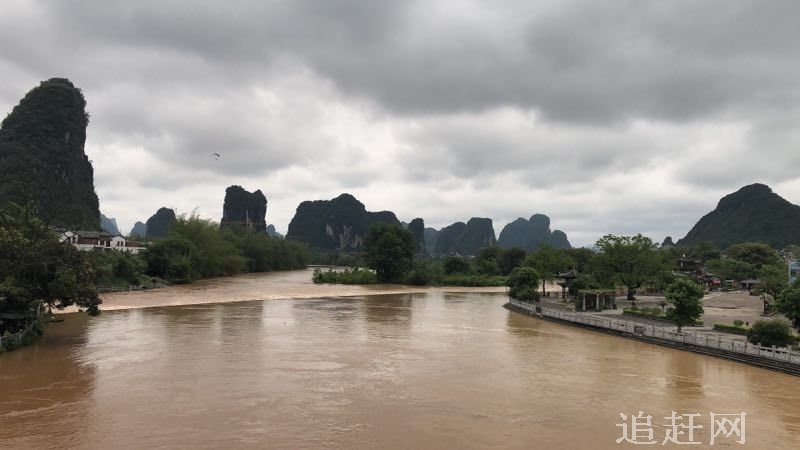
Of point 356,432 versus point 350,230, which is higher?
point 350,230

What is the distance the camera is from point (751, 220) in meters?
123

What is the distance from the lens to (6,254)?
73.3 feet

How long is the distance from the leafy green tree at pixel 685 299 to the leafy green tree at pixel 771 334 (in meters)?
3.78

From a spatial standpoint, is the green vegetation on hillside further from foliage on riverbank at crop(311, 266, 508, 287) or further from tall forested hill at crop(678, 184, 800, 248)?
tall forested hill at crop(678, 184, 800, 248)

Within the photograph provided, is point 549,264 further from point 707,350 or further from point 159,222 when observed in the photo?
point 159,222

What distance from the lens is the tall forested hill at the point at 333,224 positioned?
177 metres

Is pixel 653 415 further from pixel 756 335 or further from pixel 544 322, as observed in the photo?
pixel 544 322

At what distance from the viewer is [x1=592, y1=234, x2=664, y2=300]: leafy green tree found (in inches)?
1710

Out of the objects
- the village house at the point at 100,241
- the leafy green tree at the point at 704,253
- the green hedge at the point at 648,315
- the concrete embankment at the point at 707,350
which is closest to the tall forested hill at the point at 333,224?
the leafy green tree at the point at 704,253

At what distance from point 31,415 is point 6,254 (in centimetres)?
1183

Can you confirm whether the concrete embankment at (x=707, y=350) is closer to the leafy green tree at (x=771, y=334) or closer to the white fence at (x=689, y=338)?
the white fence at (x=689, y=338)

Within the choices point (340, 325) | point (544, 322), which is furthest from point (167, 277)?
point (544, 322)

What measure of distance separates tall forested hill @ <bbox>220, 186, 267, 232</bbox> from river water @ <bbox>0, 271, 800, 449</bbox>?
365 feet

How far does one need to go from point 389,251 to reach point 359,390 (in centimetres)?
5632
